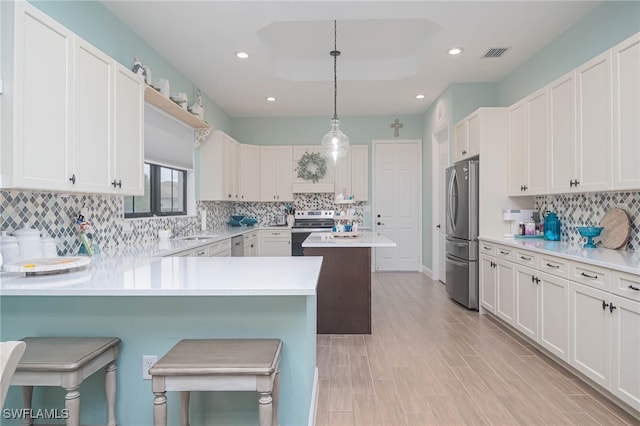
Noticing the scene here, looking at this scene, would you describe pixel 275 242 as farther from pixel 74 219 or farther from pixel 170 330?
pixel 170 330

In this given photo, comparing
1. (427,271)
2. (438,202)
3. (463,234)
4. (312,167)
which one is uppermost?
(312,167)

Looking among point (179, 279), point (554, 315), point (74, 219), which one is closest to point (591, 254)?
point (554, 315)

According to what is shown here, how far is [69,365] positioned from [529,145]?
4038 mm

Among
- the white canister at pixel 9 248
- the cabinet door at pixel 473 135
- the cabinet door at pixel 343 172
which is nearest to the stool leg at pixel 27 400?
the white canister at pixel 9 248

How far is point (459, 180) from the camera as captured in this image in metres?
4.56

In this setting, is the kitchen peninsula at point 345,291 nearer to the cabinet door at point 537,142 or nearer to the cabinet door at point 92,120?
the cabinet door at point 537,142

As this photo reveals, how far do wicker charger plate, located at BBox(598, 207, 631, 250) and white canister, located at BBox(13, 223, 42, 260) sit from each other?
155 inches

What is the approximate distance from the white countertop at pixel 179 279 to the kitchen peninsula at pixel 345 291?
4.44 ft

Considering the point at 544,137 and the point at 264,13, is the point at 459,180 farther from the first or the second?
the point at 264,13

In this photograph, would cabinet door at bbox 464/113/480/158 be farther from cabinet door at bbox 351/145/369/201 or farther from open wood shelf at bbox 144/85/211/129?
open wood shelf at bbox 144/85/211/129

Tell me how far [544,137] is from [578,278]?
1.50 m

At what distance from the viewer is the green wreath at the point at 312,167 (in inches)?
261

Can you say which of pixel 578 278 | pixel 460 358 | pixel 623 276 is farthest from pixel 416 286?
pixel 623 276

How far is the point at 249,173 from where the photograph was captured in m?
6.55
